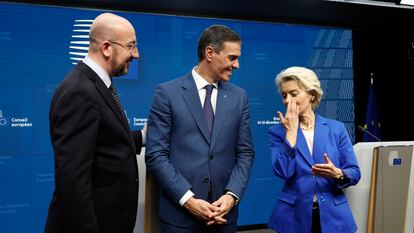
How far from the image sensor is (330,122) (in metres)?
2.38

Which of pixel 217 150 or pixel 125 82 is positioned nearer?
pixel 217 150

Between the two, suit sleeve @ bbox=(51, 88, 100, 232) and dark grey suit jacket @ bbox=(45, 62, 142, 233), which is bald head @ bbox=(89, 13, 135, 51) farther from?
suit sleeve @ bbox=(51, 88, 100, 232)

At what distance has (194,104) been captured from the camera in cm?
218

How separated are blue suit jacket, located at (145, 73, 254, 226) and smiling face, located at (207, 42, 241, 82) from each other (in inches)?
5.2

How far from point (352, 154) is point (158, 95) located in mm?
1073

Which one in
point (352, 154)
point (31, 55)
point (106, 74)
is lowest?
point (352, 154)

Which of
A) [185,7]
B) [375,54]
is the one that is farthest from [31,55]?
[375,54]

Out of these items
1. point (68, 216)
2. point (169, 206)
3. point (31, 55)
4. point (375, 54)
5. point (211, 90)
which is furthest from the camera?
point (375, 54)

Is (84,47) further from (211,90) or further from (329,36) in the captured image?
(329,36)

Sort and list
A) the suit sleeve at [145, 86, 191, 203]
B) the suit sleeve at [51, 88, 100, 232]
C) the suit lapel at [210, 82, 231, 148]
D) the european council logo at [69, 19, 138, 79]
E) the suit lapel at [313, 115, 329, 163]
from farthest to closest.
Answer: the european council logo at [69, 19, 138, 79]
the suit lapel at [313, 115, 329, 163]
the suit lapel at [210, 82, 231, 148]
the suit sleeve at [145, 86, 191, 203]
the suit sleeve at [51, 88, 100, 232]

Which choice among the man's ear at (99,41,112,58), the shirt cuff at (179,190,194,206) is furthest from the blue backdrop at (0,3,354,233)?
the man's ear at (99,41,112,58)

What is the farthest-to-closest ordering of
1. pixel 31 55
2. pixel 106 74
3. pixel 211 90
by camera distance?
pixel 31 55, pixel 211 90, pixel 106 74

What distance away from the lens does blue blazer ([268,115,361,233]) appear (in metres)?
2.21

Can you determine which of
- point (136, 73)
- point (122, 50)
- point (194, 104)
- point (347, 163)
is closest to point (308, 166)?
point (347, 163)
